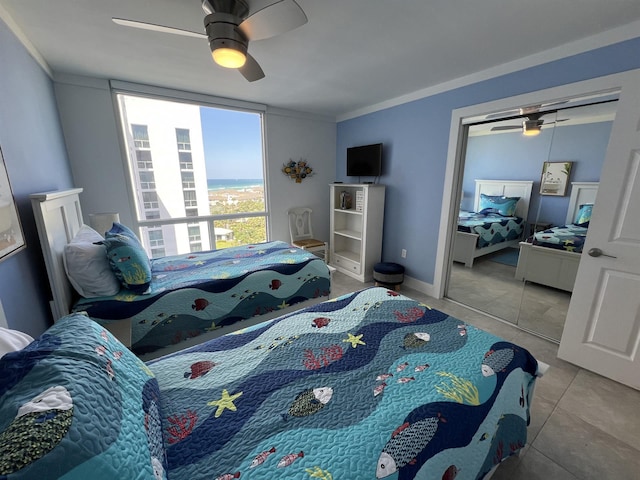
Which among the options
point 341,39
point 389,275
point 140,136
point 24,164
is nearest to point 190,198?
point 140,136

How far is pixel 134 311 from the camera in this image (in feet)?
5.69

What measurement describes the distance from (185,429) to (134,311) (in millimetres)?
1200

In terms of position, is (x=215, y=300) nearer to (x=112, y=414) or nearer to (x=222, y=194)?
(x=112, y=414)

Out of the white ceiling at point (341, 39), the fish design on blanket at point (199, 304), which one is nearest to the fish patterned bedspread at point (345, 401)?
the fish design on blanket at point (199, 304)

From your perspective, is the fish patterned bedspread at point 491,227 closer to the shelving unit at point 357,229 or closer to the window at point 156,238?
the shelving unit at point 357,229

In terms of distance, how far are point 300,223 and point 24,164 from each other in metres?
3.09

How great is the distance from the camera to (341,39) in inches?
74.4

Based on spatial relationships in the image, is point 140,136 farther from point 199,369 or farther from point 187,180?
point 199,369

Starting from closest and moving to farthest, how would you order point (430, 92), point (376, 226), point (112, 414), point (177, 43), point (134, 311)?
1. point (112, 414)
2. point (134, 311)
3. point (177, 43)
4. point (430, 92)
5. point (376, 226)

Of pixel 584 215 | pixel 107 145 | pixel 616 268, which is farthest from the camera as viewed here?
pixel 107 145

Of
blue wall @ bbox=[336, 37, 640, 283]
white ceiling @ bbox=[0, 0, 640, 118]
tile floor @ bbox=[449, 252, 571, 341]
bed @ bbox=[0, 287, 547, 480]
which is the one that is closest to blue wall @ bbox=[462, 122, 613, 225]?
blue wall @ bbox=[336, 37, 640, 283]

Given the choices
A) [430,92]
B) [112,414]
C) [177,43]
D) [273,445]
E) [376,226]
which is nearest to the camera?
[112,414]

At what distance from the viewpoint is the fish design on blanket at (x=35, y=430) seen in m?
0.44

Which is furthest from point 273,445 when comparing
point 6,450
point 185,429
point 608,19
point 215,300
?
point 608,19
